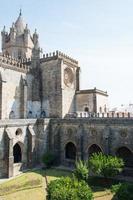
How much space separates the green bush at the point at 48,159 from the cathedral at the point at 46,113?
Result: 54.5 inches

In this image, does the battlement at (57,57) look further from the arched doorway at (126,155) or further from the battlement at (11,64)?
the arched doorway at (126,155)

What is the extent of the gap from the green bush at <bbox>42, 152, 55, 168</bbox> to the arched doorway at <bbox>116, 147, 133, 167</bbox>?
876 centimetres

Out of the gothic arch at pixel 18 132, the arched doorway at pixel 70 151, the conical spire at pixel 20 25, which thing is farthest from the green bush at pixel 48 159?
the conical spire at pixel 20 25

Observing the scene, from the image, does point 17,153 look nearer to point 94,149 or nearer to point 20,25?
point 94,149

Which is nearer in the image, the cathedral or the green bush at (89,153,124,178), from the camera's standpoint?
the green bush at (89,153,124,178)

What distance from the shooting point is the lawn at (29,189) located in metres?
21.2

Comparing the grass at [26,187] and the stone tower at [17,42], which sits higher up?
the stone tower at [17,42]

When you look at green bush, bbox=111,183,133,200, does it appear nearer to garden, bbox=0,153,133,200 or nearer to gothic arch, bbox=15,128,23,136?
garden, bbox=0,153,133,200

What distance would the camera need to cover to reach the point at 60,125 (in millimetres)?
33625

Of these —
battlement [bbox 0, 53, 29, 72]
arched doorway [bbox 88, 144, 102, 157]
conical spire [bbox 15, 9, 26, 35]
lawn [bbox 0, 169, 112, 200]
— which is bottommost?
lawn [bbox 0, 169, 112, 200]

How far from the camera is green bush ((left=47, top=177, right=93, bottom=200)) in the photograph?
53.8 feet

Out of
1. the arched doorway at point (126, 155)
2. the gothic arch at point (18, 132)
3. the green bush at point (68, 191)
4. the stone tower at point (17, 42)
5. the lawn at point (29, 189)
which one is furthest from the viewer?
the stone tower at point (17, 42)

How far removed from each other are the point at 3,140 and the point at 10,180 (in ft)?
15.5

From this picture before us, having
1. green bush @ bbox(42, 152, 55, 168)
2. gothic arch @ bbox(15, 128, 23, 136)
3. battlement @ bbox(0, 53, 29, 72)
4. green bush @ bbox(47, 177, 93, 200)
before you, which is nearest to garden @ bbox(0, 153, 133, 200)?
green bush @ bbox(47, 177, 93, 200)
